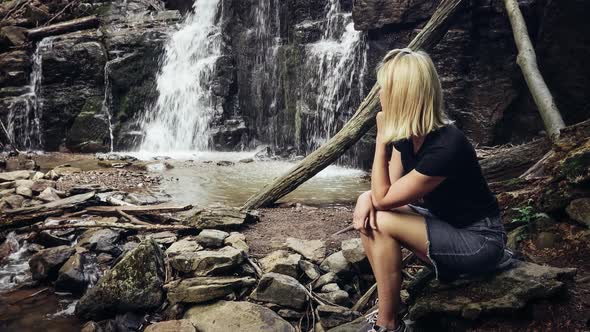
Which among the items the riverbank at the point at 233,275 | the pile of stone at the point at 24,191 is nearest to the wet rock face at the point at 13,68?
the pile of stone at the point at 24,191

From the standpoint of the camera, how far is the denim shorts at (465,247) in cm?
244

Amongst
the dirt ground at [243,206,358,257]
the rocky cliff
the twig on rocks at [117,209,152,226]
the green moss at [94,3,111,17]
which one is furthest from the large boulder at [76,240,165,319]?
the green moss at [94,3,111,17]

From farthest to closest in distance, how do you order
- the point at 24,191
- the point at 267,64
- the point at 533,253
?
the point at 267,64, the point at 24,191, the point at 533,253

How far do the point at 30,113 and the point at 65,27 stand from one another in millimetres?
3149

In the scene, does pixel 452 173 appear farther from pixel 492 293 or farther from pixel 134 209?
pixel 134 209

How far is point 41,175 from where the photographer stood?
26.5ft

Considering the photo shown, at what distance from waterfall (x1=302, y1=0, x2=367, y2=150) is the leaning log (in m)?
7.84

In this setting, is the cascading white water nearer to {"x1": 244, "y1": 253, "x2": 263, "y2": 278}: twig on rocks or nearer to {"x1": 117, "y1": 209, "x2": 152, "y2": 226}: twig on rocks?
{"x1": 117, "y1": 209, "x2": 152, "y2": 226}: twig on rocks

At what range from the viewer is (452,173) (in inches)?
93.0

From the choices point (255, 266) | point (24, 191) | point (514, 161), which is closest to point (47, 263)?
point (255, 266)

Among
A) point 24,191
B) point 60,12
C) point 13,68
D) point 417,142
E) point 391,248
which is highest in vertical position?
point 60,12

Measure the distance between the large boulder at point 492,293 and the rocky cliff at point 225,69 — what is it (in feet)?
22.3

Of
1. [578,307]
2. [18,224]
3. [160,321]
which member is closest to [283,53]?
[18,224]

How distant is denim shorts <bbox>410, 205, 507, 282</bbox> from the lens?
2438 mm
